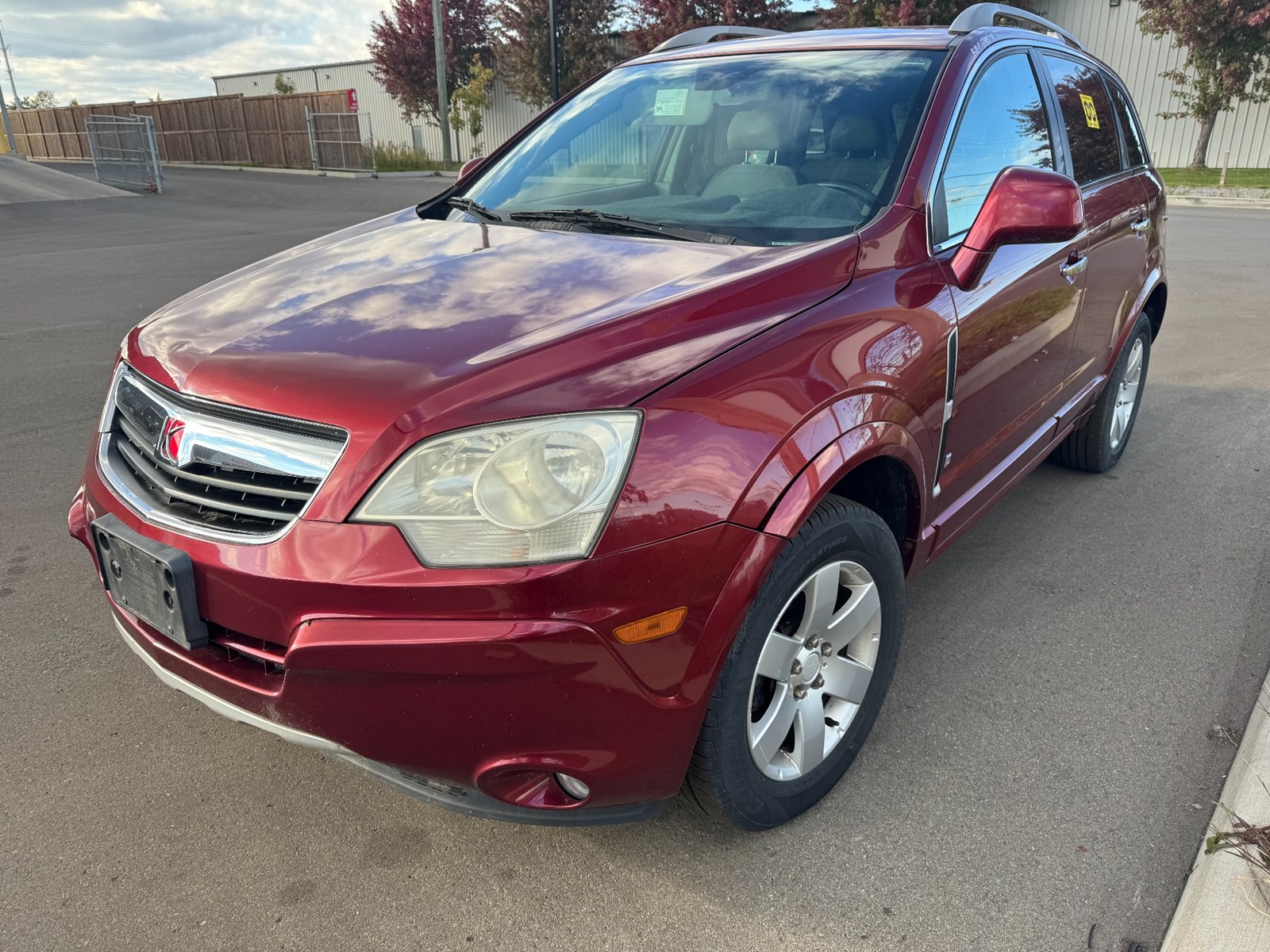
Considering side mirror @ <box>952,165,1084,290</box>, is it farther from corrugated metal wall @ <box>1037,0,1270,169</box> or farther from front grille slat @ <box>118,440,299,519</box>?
corrugated metal wall @ <box>1037,0,1270,169</box>

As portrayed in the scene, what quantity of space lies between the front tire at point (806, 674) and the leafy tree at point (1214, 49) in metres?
24.5

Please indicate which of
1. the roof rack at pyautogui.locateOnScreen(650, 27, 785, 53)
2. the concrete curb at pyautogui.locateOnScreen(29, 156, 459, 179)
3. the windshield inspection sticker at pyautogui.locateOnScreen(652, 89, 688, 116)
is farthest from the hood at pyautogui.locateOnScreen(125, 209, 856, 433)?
the concrete curb at pyautogui.locateOnScreen(29, 156, 459, 179)

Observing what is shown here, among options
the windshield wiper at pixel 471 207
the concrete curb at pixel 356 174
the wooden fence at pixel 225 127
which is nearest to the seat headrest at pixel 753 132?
the windshield wiper at pixel 471 207

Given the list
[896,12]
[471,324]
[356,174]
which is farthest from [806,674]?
[356,174]

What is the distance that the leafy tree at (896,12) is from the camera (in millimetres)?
23734

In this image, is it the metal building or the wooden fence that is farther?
the wooden fence

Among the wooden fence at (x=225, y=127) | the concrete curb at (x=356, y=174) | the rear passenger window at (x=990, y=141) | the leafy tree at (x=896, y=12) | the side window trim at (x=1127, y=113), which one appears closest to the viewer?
the rear passenger window at (x=990, y=141)

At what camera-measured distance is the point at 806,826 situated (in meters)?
2.25

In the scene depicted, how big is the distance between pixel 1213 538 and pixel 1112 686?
53.9 inches

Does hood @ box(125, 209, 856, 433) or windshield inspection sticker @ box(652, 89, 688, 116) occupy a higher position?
windshield inspection sticker @ box(652, 89, 688, 116)

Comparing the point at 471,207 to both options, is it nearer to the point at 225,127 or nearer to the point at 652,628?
the point at 652,628

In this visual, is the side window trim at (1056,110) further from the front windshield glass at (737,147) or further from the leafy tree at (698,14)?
the leafy tree at (698,14)

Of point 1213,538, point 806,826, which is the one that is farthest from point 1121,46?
point 806,826

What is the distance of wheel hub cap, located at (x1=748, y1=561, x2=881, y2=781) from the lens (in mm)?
2053
